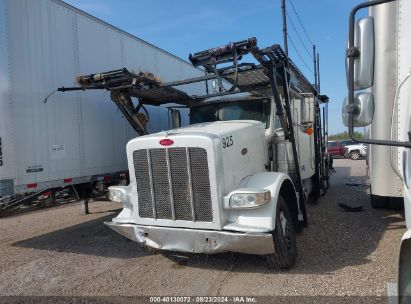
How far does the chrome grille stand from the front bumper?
0.18 m

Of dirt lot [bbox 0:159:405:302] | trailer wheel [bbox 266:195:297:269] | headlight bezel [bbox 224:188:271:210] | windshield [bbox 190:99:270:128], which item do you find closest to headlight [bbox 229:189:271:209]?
headlight bezel [bbox 224:188:271:210]

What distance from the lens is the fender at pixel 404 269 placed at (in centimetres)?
244

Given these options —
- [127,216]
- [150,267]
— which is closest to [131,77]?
[127,216]

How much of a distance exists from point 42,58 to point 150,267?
3.78 meters

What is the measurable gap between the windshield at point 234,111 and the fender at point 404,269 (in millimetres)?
4406

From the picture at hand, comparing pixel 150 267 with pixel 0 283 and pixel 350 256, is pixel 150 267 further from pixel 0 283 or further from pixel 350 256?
pixel 350 256

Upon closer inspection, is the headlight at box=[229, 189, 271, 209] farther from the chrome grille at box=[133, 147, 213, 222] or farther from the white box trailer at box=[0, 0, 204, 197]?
the white box trailer at box=[0, 0, 204, 197]

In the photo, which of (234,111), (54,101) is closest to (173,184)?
(234,111)

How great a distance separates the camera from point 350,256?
554 centimetres

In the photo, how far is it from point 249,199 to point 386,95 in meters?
1.94

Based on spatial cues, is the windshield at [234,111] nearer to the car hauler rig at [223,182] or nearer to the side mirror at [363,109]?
the car hauler rig at [223,182]

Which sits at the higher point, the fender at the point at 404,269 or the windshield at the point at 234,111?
the windshield at the point at 234,111

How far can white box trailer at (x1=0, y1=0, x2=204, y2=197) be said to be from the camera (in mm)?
6000

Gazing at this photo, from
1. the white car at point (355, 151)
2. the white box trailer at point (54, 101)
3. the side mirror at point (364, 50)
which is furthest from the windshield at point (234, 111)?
the white car at point (355, 151)
